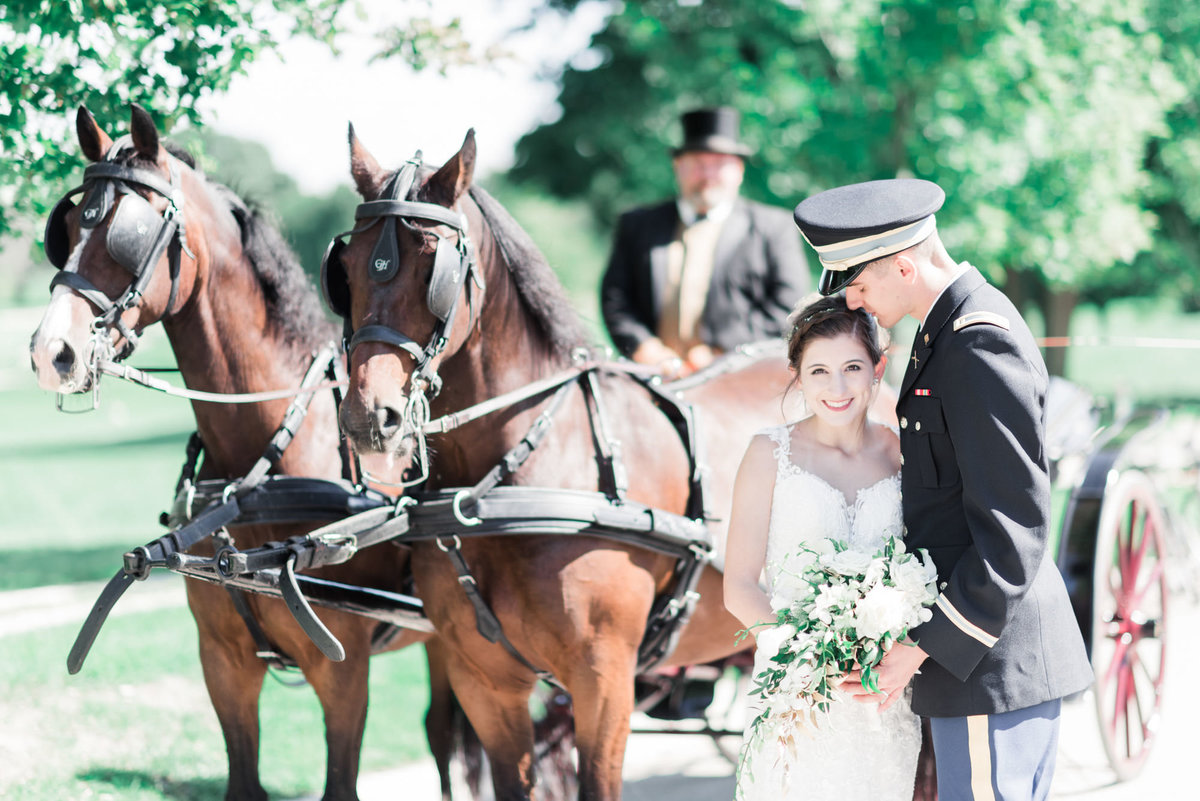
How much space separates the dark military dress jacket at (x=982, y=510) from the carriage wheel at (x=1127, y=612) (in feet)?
7.76

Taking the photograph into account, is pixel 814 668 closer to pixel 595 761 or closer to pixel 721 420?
pixel 595 761

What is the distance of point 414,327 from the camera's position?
258cm

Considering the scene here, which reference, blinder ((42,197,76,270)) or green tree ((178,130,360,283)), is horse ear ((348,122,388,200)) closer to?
blinder ((42,197,76,270))

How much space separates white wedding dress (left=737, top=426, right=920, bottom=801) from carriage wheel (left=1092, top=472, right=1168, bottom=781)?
230 cm

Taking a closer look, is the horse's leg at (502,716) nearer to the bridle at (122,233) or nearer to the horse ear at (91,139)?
the bridle at (122,233)

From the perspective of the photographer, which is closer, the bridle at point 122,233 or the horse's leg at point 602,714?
the bridle at point 122,233

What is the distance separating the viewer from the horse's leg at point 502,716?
121 inches

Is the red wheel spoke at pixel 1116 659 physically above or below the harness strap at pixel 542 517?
below

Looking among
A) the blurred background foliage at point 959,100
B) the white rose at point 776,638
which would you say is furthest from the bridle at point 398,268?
the blurred background foliage at point 959,100

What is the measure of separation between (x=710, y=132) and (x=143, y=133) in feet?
8.89

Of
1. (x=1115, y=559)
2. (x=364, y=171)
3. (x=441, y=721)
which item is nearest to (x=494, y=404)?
(x=364, y=171)

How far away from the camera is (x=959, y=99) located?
10.1 metres

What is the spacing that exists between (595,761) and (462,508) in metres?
0.80

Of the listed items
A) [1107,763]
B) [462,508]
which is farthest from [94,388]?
[1107,763]
